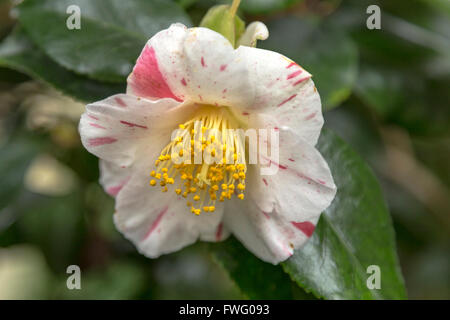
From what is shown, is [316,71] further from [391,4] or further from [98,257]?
[98,257]

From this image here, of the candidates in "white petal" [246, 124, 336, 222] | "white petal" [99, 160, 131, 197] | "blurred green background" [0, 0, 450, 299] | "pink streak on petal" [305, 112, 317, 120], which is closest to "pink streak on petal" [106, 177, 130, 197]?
"white petal" [99, 160, 131, 197]

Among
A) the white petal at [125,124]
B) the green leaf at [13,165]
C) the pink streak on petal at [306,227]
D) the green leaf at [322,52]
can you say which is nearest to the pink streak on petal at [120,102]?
the white petal at [125,124]

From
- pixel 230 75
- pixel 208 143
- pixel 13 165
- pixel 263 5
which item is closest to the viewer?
pixel 230 75

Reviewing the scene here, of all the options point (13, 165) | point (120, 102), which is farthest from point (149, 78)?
point (13, 165)

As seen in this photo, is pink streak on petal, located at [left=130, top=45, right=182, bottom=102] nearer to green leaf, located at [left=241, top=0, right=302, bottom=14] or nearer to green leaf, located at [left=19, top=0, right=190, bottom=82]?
green leaf, located at [left=19, top=0, right=190, bottom=82]

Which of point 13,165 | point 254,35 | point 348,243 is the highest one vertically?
point 254,35

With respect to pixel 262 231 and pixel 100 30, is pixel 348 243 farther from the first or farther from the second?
pixel 100 30

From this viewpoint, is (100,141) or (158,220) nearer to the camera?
(100,141)

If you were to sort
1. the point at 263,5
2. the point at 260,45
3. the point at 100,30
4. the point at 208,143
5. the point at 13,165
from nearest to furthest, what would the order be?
the point at 208,143 → the point at 100,30 → the point at 263,5 → the point at 260,45 → the point at 13,165
